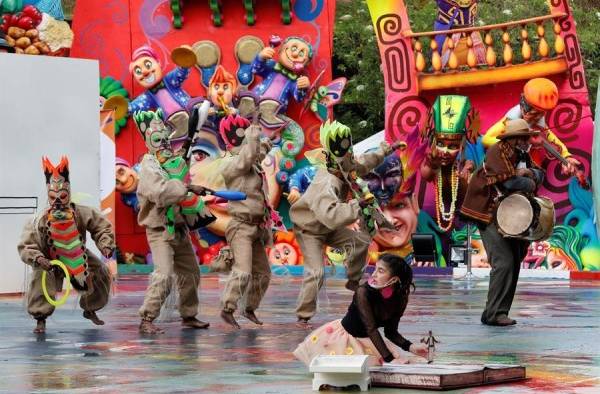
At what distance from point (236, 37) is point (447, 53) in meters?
4.05

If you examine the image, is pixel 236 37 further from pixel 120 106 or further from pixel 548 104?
pixel 548 104

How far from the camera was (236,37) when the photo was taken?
2642 centimetres

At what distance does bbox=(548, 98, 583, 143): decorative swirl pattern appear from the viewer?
77.5ft

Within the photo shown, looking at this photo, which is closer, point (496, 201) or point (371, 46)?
point (496, 201)

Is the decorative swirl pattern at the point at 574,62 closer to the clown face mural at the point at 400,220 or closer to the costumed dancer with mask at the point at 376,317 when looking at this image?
the clown face mural at the point at 400,220

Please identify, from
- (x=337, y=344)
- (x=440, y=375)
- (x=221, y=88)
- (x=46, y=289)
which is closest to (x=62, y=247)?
(x=46, y=289)

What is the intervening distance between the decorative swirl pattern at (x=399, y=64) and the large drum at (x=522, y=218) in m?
10.3

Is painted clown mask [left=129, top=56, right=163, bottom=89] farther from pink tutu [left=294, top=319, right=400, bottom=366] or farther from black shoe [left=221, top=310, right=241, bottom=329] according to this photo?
pink tutu [left=294, top=319, right=400, bottom=366]

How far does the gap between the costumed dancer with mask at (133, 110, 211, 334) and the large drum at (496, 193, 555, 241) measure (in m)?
2.68

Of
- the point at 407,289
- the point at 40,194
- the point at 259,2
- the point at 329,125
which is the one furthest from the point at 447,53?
the point at 407,289

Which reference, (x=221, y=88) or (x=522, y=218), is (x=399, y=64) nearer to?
(x=221, y=88)

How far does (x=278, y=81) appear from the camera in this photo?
2573cm

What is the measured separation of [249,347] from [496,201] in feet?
10.1

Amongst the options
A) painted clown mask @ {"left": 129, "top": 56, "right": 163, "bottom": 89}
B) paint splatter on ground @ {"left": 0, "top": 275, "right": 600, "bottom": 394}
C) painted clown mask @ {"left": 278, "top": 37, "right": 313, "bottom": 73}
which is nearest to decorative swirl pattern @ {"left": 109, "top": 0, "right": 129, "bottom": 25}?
painted clown mask @ {"left": 129, "top": 56, "right": 163, "bottom": 89}
